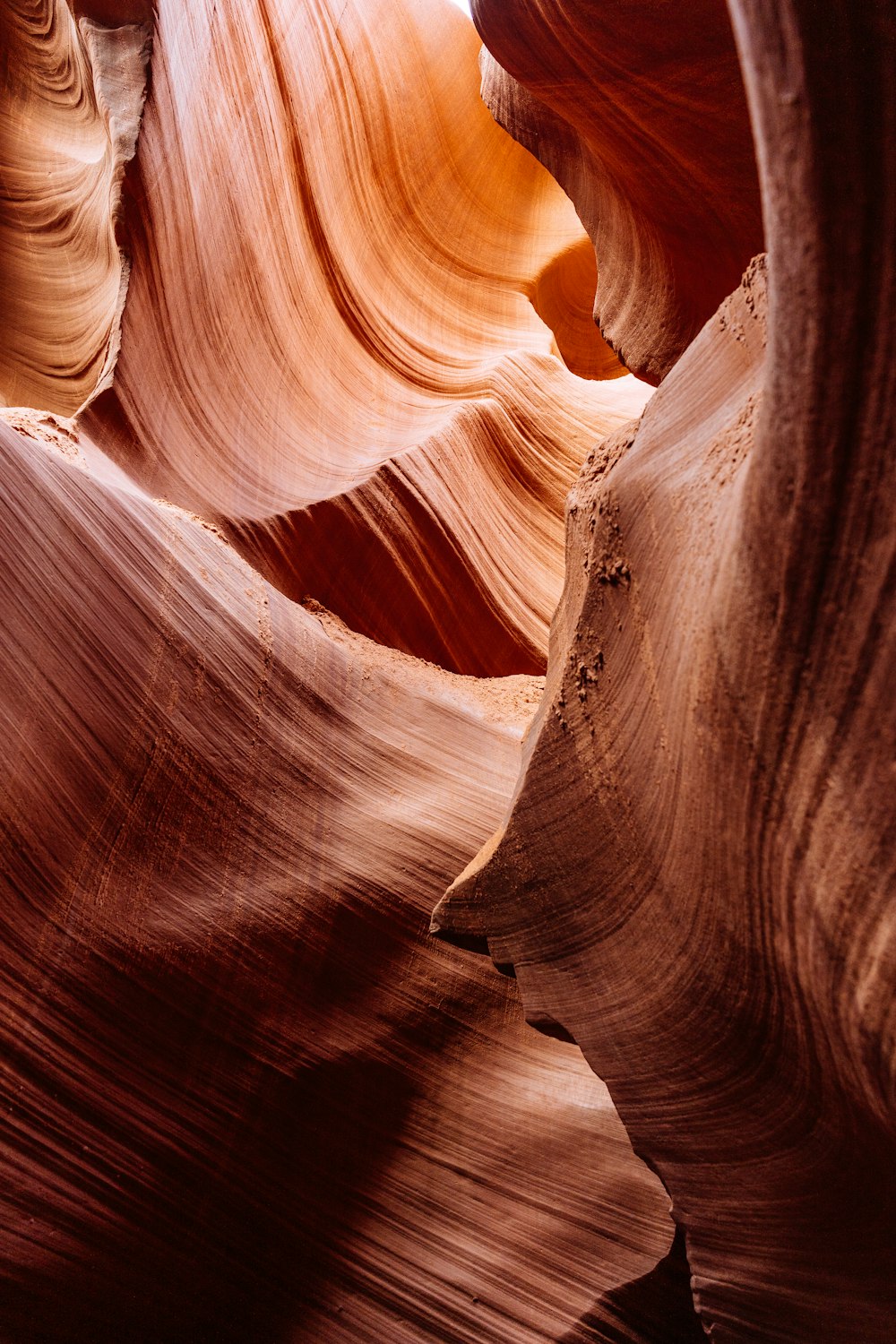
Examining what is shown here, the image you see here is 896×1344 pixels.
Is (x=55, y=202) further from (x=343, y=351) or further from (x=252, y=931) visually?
(x=252, y=931)

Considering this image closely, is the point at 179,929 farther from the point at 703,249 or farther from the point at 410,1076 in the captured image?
the point at 703,249

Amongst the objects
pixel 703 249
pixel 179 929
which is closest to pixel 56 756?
pixel 179 929

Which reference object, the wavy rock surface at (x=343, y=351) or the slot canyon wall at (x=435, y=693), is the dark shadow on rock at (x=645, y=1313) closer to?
the slot canyon wall at (x=435, y=693)

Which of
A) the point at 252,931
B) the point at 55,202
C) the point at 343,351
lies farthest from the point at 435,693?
the point at 55,202

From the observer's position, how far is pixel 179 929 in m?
1.03

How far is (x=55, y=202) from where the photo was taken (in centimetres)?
191

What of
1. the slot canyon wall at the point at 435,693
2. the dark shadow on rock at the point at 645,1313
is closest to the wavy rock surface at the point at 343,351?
the slot canyon wall at the point at 435,693

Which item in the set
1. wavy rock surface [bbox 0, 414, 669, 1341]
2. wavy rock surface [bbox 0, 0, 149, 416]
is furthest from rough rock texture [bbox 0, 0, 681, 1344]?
wavy rock surface [bbox 0, 0, 149, 416]

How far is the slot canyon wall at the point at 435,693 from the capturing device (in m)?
0.52

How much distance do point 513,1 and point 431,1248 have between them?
1.55 m

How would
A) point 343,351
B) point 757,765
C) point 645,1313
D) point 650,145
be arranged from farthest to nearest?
point 343,351
point 650,145
point 645,1313
point 757,765

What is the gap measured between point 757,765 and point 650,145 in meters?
1.08

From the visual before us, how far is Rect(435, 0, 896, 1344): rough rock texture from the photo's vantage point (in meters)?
0.46

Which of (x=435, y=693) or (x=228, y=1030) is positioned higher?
(x=435, y=693)
